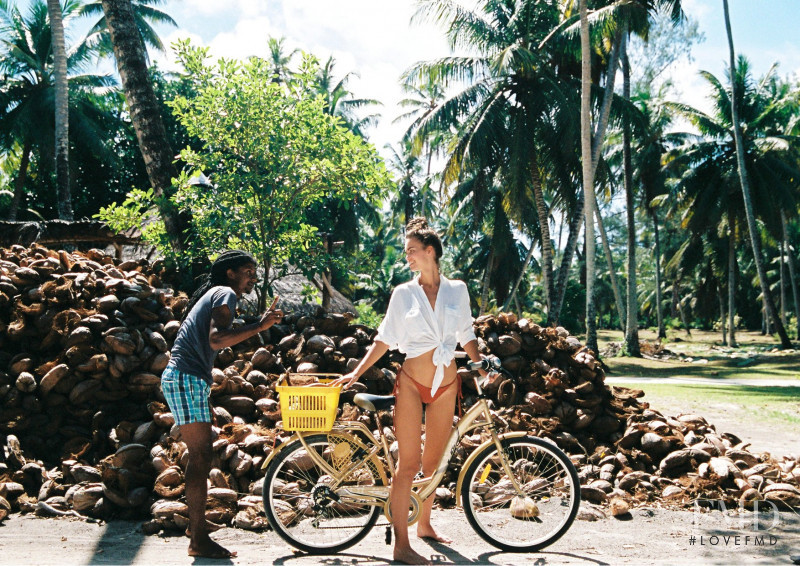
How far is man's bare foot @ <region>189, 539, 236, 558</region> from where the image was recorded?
143 inches

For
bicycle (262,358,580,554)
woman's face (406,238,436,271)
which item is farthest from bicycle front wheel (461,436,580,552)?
woman's face (406,238,436,271)

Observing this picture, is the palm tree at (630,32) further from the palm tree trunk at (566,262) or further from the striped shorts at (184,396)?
the striped shorts at (184,396)

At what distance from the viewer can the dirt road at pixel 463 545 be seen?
3.71 meters

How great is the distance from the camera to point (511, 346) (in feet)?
21.7

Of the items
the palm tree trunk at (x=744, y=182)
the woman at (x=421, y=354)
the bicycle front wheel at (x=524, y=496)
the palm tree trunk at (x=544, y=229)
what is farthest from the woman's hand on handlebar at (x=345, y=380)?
the palm tree trunk at (x=744, y=182)

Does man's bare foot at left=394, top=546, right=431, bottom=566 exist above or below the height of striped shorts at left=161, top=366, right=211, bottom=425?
below

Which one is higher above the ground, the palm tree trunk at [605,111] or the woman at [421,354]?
the palm tree trunk at [605,111]

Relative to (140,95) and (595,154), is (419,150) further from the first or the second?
(140,95)

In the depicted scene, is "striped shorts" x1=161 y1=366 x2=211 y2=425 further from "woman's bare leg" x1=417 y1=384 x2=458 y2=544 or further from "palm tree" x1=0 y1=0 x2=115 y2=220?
"palm tree" x1=0 y1=0 x2=115 y2=220

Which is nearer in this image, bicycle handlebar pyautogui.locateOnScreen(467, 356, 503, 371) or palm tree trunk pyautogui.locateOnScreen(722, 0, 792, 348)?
bicycle handlebar pyautogui.locateOnScreen(467, 356, 503, 371)

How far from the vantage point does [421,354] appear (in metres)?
3.71

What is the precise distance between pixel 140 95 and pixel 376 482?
6.34 metres

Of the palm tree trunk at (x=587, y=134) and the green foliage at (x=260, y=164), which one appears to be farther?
the palm tree trunk at (x=587, y=134)

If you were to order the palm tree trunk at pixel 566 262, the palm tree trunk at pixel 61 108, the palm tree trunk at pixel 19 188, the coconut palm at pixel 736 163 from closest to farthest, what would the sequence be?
the palm tree trunk at pixel 61 108, the palm tree trunk at pixel 566 262, the palm tree trunk at pixel 19 188, the coconut palm at pixel 736 163
